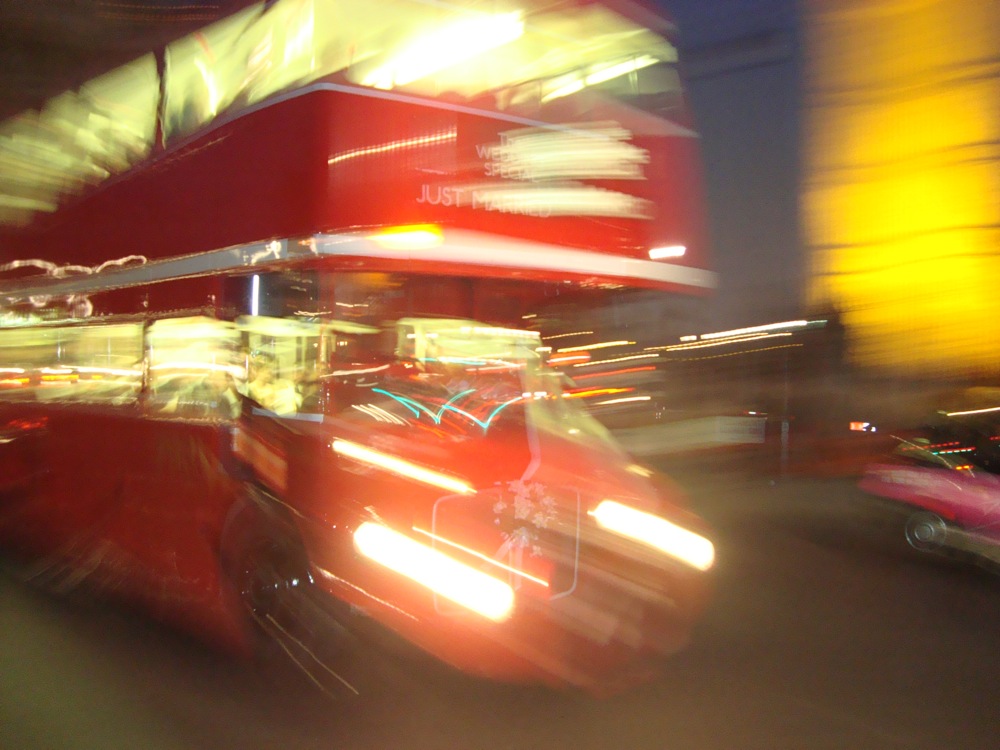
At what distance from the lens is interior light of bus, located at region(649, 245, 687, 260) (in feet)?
16.8

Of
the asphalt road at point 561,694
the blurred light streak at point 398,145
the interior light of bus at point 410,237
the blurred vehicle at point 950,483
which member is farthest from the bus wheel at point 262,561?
the blurred vehicle at point 950,483

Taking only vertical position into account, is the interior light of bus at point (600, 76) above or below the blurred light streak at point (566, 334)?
above

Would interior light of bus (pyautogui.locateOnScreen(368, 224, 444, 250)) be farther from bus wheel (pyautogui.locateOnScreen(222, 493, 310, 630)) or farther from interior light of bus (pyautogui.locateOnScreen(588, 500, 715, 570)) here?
interior light of bus (pyautogui.locateOnScreen(588, 500, 715, 570))

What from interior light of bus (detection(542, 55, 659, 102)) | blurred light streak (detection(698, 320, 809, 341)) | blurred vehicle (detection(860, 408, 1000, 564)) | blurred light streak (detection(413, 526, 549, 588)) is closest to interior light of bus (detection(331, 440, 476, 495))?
blurred light streak (detection(413, 526, 549, 588))

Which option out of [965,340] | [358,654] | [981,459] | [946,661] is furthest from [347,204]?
[981,459]

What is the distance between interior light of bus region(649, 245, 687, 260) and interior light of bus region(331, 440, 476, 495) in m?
2.01

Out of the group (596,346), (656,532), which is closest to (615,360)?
(596,346)

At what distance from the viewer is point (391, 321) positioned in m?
4.25

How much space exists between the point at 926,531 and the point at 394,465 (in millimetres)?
5436

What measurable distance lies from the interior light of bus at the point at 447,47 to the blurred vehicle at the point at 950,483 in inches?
204

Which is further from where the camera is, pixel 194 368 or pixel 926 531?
pixel 926 531

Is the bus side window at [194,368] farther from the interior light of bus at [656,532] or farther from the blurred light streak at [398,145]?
the interior light of bus at [656,532]

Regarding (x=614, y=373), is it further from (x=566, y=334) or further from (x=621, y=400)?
(x=566, y=334)

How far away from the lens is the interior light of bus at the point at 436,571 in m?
3.89
